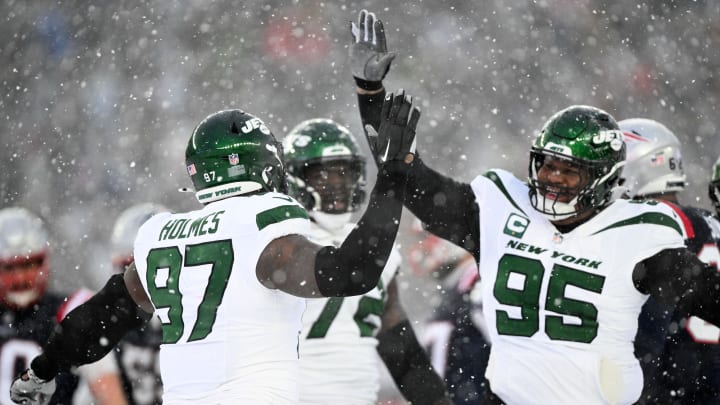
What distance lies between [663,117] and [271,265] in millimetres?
9361

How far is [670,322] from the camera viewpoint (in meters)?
4.59

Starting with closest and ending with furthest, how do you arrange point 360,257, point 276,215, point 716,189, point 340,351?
point 360,257
point 276,215
point 340,351
point 716,189

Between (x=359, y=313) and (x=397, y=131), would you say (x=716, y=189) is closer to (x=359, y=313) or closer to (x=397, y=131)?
(x=359, y=313)

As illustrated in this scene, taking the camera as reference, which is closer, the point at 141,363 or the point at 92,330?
the point at 92,330

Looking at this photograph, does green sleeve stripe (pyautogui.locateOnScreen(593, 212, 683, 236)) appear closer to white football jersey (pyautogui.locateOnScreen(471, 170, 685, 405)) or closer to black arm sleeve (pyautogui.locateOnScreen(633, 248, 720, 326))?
white football jersey (pyautogui.locateOnScreen(471, 170, 685, 405))

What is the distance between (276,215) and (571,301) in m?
1.16

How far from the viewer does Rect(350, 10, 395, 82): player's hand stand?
139 inches

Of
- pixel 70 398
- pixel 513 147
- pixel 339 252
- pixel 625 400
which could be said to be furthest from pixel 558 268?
pixel 513 147

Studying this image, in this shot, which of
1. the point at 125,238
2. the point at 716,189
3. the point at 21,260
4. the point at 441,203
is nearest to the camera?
the point at 441,203

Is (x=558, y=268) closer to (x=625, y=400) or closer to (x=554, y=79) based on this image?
(x=625, y=400)

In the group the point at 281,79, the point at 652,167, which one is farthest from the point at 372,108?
the point at 281,79

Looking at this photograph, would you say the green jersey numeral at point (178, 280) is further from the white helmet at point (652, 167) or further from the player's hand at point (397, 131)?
the white helmet at point (652, 167)

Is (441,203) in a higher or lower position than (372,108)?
lower

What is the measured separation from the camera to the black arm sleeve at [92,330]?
351 cm
